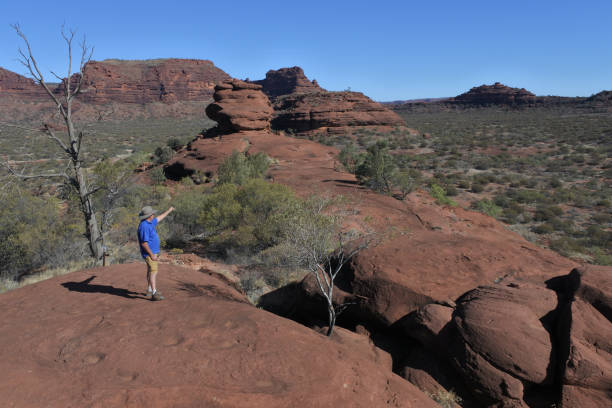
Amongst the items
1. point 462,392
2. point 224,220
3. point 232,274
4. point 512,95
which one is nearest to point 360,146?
point 224,220

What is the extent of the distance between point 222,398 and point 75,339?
2.12m

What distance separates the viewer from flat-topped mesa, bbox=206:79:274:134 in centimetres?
2795

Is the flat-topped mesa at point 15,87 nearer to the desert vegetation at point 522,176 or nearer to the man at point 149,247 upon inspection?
the desert vegetation at point 522,176

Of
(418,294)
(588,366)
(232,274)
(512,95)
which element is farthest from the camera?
(512,95)

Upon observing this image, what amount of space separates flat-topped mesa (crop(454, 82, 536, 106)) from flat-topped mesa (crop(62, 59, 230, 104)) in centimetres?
7671

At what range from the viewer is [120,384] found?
2.98 metres

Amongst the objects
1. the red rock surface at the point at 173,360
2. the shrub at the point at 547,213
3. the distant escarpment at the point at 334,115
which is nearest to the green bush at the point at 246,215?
the red rock surface at the point at 173,360

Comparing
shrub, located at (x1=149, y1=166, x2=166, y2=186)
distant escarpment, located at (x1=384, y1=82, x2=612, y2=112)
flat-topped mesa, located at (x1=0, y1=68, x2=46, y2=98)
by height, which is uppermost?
flat-topped mesa, located at (x1=0, y1=68, x2=46, y2=98)

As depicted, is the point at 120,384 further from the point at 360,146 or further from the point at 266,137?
the point at 360,146

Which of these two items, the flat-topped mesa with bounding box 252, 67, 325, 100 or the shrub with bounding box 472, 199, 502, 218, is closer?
the shrub with bounding box 472, 199, 502, 218

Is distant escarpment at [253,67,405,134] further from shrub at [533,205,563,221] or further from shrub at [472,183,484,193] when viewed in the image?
shrub at [533,205,563,221]

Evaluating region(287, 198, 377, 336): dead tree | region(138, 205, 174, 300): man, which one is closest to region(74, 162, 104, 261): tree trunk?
region(138, 205, 174, 300): man

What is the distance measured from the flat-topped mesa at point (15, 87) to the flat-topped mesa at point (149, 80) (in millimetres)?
15122

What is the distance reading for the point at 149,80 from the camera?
309ft
